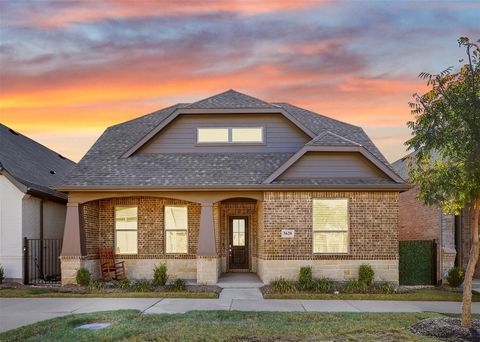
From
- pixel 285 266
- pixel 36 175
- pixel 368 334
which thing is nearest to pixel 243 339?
pixel 368 334

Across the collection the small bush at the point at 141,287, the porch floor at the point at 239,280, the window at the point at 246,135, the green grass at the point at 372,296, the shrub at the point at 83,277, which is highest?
the window at the point at 246,135

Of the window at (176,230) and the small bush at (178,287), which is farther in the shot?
the window at (176,230)

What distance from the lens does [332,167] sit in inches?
754

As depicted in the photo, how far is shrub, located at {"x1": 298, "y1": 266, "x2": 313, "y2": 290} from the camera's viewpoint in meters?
17.7

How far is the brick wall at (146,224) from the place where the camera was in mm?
20609

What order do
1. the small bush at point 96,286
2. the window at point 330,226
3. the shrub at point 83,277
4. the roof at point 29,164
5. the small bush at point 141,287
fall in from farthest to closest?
1. the roof at point 29,164
2. the window at point 330,226
3. the shrub at point 83,277
4. the small bush at point 96,286
5. the small bush at point 141,287

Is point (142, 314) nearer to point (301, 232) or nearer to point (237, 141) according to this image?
point (301, 232)

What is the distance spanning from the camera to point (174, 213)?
21.0 meters

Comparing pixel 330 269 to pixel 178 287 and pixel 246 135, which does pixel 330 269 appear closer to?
pixel 178 287

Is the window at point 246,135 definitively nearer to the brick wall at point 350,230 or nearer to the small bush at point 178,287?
the brick wall at point 350,230

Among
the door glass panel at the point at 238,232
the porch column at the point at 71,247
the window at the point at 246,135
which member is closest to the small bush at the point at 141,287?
the porch column at the point at 71,247

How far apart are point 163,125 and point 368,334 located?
12686mm

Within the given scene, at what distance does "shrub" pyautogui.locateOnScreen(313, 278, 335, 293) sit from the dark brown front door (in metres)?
5.20

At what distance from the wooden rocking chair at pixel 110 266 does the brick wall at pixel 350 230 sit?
554 centimetres
